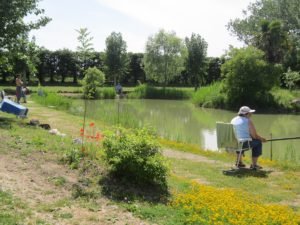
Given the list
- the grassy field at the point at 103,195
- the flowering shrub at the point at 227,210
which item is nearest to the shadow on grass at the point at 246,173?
the grassy field at the point at 103,195

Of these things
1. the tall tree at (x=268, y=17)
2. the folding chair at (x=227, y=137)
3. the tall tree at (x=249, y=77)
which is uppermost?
the tall tree at (x=268, y=17)

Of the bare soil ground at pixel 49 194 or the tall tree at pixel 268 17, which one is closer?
the bare soil ground at pixel 49 194

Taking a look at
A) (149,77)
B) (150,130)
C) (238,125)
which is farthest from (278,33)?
(150,130)

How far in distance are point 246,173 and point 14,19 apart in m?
8.32

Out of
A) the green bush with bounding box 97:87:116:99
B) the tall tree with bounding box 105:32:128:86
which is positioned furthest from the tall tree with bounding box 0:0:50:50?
the tall tree with bounding box 105:32:128:86

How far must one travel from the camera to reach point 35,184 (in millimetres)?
6246

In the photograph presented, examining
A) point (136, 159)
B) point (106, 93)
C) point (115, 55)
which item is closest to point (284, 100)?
point (106, 93)

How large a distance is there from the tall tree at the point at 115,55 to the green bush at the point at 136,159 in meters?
39.3

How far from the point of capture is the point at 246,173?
948cm

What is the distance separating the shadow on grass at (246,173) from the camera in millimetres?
9328

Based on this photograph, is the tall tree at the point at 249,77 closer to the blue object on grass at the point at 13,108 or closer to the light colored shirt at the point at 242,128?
the blue object on grass at the point at 13,108

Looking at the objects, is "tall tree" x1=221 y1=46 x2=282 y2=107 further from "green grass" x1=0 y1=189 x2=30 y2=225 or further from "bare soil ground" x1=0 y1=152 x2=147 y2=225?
"green grass" x1=0 y1=189 x2=30 y2=225

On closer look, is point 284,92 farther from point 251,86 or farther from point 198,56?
point 198,56

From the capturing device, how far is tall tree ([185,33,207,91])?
45594 millimetres
